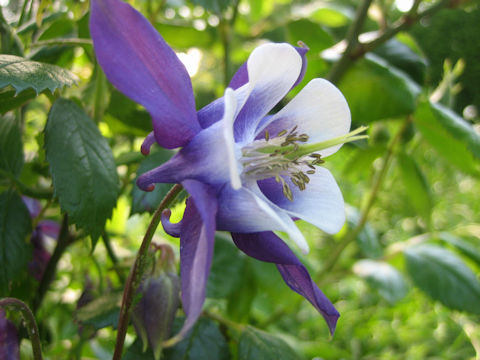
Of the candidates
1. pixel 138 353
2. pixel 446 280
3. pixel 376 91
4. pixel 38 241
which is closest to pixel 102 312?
pixel 138 353

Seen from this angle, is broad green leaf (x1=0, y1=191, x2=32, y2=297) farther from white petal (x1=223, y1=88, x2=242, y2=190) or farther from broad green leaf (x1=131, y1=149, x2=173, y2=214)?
white petal (x1=223, y1=88, x2=242, y2=190)

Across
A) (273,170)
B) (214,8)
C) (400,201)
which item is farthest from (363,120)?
(400,201)

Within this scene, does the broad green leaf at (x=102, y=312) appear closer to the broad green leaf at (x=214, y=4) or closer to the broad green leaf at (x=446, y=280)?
the broad green leaf at (x=214, y=4)

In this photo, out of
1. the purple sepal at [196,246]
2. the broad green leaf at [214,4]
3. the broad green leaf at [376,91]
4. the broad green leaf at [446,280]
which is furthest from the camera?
the broad green leaf at [446,280]

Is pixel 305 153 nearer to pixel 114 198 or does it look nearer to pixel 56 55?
pixel 114 198

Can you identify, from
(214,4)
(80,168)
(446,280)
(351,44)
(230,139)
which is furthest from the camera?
(446,280)

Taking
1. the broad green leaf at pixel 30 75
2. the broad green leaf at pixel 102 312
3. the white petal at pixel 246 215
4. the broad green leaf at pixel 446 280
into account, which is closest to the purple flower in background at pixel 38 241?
the broad green leaf at pixel 102 312

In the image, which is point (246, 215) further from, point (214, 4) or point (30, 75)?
point (214, 4)
